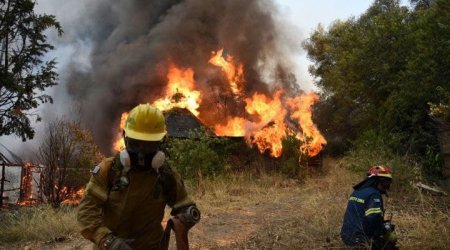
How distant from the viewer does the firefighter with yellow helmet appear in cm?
293

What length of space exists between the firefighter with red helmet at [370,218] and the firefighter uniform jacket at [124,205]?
2480 mm

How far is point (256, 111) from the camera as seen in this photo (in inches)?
869

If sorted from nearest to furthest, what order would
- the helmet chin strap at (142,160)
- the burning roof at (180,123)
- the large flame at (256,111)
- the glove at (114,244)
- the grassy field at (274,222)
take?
the glove at (114,244)
the helmet chin strap at (142,160)
the grassy field at (274,222)
the large flame at (256,111)
the burning roof at (180,123)

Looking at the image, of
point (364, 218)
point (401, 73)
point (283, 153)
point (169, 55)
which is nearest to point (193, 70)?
point (169, 55)

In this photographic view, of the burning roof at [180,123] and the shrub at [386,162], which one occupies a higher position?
the burning roof at [180,123]

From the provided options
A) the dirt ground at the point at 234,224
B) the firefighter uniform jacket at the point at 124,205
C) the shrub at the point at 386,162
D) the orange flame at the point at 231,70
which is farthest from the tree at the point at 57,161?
the orange flame at the point at 231,70

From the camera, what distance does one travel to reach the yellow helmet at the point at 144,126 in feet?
9.70

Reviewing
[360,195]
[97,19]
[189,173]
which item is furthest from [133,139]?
[97,19]

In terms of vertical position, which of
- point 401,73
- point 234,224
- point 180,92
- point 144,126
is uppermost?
point 180,92

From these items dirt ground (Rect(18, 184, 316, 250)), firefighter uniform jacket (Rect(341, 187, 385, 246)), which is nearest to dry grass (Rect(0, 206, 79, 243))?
dirt ground (Rect(18, 184, 316, 250))

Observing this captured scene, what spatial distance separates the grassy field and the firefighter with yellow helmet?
10.1 feet

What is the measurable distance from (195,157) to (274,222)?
20.1ft

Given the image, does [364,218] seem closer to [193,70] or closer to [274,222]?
[274,222]

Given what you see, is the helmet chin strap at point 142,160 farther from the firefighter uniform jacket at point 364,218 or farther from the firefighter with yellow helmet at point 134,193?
the firefighter uniform jacket at point 364,218
